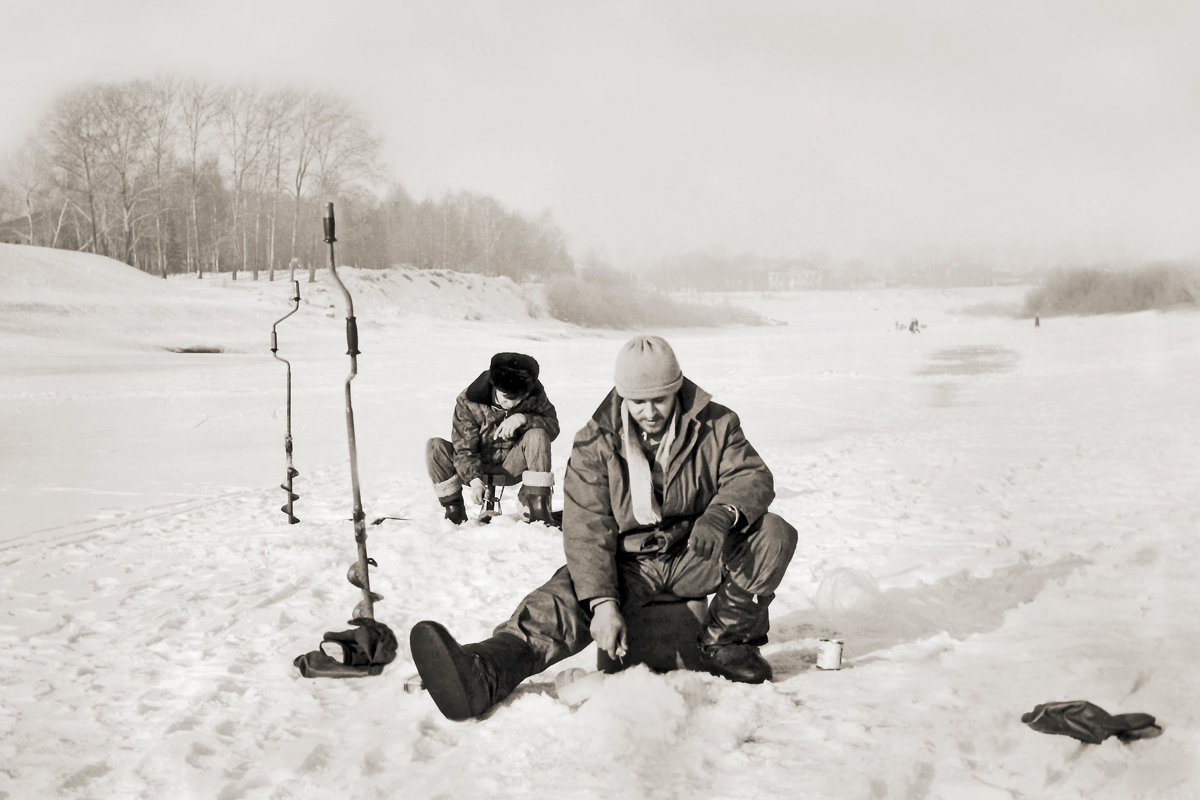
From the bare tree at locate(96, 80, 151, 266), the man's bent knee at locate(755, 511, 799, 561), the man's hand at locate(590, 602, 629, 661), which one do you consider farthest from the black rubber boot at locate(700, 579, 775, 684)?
the bare tree at locate(96, 80, 151, 266)

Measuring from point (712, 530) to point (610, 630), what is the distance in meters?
0.42

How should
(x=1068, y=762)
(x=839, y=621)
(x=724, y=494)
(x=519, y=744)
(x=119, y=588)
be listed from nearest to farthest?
(x=1068, y=762), (x=519, y=744), (x=724, y=494), (x=839, y=621), (x=119, y=588)

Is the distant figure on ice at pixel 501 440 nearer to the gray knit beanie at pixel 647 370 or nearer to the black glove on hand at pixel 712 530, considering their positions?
the gray knit beanie at pixel 647 370

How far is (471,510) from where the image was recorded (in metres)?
5.95

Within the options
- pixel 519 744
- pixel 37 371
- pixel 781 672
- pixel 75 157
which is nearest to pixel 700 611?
pixel 781 672

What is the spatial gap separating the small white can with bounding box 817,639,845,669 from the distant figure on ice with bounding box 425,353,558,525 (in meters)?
2.50

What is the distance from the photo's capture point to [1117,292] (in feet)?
133

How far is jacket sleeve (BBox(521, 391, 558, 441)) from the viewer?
534cm

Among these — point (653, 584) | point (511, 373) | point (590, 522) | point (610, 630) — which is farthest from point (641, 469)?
point (511, 373)

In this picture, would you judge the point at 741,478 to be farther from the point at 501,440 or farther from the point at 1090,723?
the point at 501,440

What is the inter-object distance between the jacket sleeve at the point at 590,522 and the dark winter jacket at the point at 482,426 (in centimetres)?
237

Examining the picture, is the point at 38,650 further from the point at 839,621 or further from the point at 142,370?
the point at 142,370

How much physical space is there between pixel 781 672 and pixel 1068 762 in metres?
0.95

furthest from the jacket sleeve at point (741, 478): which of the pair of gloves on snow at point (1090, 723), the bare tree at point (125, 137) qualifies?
the bare tree at point (125, 137)
